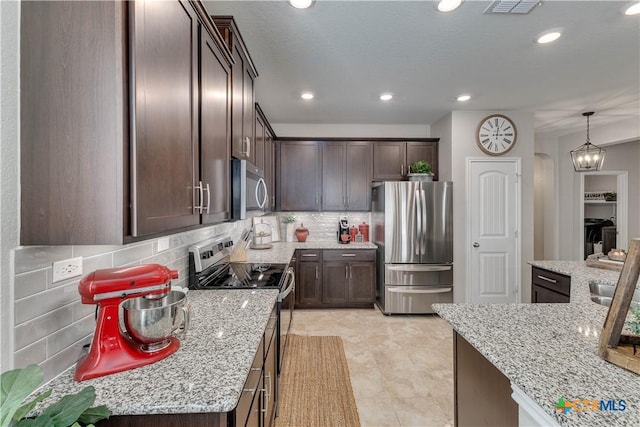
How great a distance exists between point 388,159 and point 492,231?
1668mm

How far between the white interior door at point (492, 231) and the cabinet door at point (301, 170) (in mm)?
2030

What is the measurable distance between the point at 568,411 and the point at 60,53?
64.9 inches

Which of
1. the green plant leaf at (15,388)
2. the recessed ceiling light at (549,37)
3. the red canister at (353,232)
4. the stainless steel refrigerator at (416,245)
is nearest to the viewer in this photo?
the green plant leaf at (15,388)

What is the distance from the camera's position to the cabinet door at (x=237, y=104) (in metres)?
1.88

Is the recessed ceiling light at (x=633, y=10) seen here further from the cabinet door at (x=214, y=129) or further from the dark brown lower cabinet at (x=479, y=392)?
the cabinet door at (x=214, y=129)

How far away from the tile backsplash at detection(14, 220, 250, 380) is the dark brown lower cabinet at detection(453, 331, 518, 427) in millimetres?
1565

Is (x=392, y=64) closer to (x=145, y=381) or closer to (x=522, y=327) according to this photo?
(x=522, y=327)

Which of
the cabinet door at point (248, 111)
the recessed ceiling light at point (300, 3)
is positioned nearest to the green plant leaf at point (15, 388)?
the cabinet door at point (248, 111)

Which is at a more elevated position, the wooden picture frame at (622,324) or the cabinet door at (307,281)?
the wooden picture frame at (622,324)

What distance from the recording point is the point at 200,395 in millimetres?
857

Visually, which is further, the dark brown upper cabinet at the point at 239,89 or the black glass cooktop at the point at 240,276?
the black glass cooktop at the point at 240,276

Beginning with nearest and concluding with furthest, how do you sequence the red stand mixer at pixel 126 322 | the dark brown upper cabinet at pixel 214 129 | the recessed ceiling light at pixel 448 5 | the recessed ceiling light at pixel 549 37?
1. the red stand mixer at pixel 126 322
2. the dark brown upper cabinet at pixel 214 129
3. the recessed ceiling light at pixel 448 5
4. the recessed ceiling light at pixel 549 37

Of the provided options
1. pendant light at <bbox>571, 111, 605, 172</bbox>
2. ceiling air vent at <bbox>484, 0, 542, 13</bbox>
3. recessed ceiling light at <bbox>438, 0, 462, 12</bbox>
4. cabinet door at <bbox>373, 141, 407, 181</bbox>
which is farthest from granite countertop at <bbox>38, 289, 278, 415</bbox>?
pendant light at <bbox>571, 111, 605, 172</bbox>

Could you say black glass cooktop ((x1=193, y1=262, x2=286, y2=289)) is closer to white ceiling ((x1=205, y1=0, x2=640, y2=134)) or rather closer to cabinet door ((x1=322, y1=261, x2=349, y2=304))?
cabinet door ((x1=322, y1=261, x2=349, y2=304))
